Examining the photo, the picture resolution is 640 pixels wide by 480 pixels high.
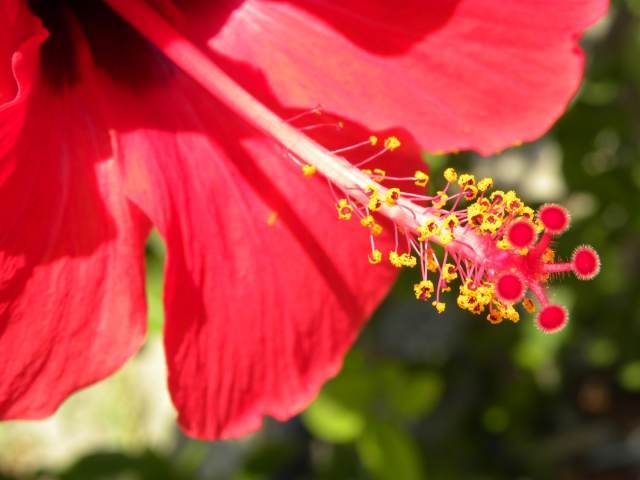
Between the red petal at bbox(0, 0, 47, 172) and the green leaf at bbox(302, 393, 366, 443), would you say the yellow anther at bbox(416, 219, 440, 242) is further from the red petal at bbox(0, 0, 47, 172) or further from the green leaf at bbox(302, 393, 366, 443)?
the green leaf at bbox(302, 393, 366, 443)

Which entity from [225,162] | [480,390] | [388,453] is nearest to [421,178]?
[225,162]

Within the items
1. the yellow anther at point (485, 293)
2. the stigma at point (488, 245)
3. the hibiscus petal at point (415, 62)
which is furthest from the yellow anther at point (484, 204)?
the hibiscus petal at point (415, 62)

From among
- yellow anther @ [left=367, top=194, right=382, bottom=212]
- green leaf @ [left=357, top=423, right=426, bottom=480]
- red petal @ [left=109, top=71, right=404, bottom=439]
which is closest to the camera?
yellow anther @ [left=367, top=194, right=382, bottom=212]

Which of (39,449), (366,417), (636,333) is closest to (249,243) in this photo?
(366,417)

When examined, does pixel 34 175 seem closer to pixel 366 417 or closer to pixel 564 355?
pixel 366 417

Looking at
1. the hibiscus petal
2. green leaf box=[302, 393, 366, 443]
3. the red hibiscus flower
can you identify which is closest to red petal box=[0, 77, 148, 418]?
the red hibiscus flower

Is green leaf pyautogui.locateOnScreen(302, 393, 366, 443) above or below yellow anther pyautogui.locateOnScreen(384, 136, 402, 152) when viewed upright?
below

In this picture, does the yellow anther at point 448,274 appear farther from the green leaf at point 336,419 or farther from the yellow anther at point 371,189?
the green leaf at point 336,419

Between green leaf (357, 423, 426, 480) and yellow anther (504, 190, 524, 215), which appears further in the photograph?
green leaf (357, 423, 426, 480)
